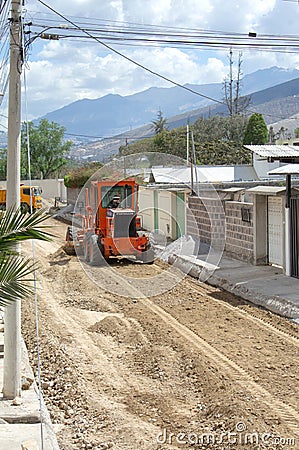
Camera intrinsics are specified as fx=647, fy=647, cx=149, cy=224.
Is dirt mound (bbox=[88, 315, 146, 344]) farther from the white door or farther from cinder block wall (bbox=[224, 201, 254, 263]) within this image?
cinder block wall (bbox=[224, 201, 254, 263])

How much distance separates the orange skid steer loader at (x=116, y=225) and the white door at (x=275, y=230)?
421cm

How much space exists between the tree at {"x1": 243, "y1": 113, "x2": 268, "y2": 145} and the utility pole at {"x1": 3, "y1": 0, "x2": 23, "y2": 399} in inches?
2136

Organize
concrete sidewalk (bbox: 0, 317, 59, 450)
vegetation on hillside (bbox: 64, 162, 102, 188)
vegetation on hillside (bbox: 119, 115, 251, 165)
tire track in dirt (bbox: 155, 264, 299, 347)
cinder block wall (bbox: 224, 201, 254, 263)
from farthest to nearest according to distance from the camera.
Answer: vegetation on hillside (bbox: 119, 115, 251, 165) → vegetation on hillside (bbox: 64, 162, 102, 188) → cinder block wall (bbox: 224, 201, 254, 263) → tire track in dirt (bbox: 155, 264, 299, 347) → concrete sidewalk (bbox: 0, 317, 59, 450)

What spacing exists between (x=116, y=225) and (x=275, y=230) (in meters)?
5.07

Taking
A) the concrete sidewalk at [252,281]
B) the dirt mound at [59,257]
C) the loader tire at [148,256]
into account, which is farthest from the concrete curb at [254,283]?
the dirt mound at [59,257]

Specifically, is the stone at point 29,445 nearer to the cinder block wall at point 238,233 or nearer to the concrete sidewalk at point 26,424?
the concrete sidewalk at point 26,424

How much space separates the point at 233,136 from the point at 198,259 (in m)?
56.1

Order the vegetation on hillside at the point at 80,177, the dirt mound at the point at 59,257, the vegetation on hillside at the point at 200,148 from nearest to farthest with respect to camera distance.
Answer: the dirt mound at the point at 59,257
the vegetation on hillside at the point at 80,177
the vegetation on hillside at the point at 200,148

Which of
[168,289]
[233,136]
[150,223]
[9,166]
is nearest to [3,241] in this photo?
[9,166]

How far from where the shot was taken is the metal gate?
15562 millimetres

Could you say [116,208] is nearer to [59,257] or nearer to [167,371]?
[59,257]

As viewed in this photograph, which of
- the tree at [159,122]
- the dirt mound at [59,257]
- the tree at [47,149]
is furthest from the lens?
the tree at [159,122]

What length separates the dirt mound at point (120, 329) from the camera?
11477mm

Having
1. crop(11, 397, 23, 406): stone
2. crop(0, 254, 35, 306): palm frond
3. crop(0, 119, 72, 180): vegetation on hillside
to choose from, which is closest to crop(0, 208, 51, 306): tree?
crop(0, 254, 35, 306): palm frond
